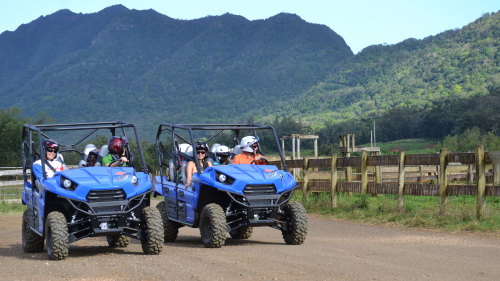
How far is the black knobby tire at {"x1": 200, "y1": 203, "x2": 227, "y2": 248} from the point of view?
12.1 meters

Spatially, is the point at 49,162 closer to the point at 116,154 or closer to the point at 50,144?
the point at 50,144

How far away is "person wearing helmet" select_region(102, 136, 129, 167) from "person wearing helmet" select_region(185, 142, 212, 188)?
1359mm

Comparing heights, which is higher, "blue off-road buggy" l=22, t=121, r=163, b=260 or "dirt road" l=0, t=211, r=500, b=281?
"blue off-road buggy" l=22, t=121, r=163, b=260

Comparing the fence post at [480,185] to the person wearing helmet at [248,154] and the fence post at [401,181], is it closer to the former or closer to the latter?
the fence post at [401,181]

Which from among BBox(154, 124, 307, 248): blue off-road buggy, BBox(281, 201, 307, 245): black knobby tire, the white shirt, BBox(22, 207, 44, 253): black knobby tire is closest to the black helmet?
the white shirt

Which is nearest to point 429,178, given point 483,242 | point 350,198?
point 350,198

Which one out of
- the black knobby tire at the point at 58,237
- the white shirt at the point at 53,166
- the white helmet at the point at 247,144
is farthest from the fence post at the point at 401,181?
the black knobby tire at the point at 58,237

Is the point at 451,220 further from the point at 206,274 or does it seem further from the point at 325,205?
the point at 206,274

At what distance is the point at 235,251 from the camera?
11.7 m

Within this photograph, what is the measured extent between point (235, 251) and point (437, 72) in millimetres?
181958

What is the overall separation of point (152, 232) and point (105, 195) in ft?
2.76

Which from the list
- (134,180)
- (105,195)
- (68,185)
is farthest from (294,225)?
(68,185)

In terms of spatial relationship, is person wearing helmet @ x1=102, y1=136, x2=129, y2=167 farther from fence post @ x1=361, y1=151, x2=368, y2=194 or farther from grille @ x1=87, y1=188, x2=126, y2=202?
fence post @ x1=361, y1=151, x2=368, y2=194

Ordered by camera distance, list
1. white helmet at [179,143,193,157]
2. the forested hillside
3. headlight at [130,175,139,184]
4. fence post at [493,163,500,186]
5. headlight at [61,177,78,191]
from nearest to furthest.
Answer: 1. headlight at [61,177,78,191]
2. headlight at [130,175,139,184]
3. white helmet at [179,143,193,157]
4. fence post at [493,163,500,186]
5. the forested hillside
